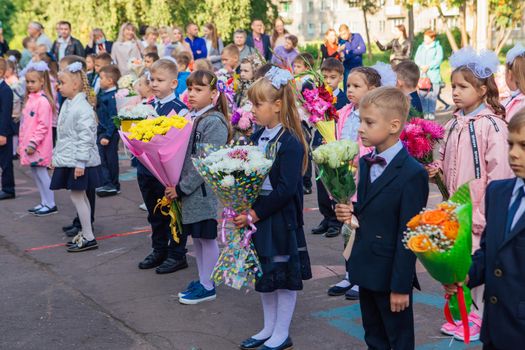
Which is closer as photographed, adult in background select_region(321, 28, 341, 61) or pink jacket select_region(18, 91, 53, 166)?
pink jacket select_region(18, 91, 53, 166)

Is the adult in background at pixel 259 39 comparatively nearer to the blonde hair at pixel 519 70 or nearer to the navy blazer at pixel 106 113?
the navy blazer at pixel 106 113

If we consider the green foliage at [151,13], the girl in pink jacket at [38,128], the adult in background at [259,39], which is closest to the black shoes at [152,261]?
the girl in pink jacket at [38,128]

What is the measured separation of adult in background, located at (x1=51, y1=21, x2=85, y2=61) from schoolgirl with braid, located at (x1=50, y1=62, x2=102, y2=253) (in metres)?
9.49

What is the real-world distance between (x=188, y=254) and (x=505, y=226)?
4745mm

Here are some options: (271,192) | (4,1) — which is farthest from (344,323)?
(4,1)

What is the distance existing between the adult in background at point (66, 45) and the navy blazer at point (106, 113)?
22.2 feet

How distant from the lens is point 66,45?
56.8 feet

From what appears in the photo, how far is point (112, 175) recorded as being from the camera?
425 inches

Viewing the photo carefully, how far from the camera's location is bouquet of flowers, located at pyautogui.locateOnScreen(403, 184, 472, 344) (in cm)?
318

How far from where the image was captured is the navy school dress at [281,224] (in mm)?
4895

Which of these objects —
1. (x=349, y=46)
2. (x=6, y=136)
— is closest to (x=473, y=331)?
(x=6, y=136)

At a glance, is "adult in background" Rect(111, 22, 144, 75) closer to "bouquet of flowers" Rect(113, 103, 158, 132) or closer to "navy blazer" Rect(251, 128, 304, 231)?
"bouquet of flowers" Rect(113, 103, 158, 132)

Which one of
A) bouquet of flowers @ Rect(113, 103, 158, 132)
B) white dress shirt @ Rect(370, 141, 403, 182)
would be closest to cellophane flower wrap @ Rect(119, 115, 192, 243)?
bouquet of flowers @ Rect(113, 103, 158, 132)

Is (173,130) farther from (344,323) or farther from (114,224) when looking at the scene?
(114,224)
